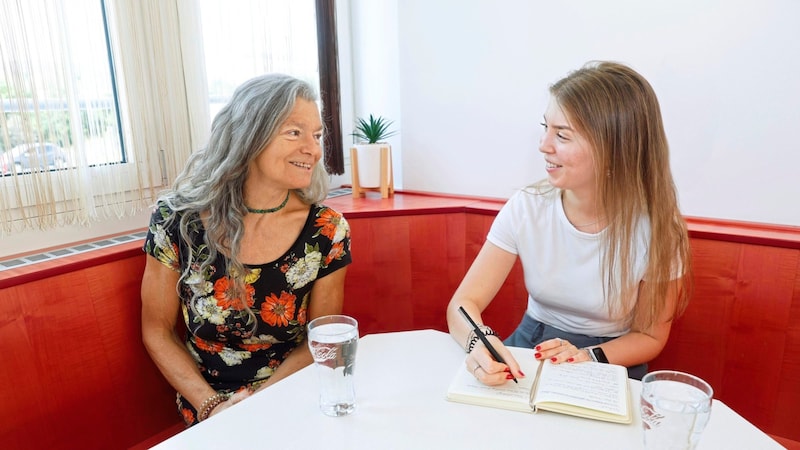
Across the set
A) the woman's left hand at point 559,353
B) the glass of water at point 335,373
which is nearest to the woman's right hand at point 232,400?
the glass of water at point 335,373

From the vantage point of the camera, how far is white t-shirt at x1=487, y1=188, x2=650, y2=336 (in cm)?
139

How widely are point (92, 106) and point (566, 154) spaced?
1.41 m

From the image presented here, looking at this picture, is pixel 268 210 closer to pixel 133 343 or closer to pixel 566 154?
pixel 133 343

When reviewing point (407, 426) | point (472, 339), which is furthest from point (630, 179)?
point (407, 426)

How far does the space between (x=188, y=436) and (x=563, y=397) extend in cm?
64

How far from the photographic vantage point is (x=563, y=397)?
0.92 m

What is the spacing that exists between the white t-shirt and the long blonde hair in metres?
0.03

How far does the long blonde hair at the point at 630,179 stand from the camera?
4.36 ft

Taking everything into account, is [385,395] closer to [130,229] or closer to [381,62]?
[130,229]

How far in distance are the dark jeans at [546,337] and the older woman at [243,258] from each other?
1.81 ft

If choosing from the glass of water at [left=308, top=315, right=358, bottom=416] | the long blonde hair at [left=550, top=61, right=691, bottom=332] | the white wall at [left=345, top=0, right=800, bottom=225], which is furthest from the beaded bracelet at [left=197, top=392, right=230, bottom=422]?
the white wall at [left=345, top=0, right=800, bottom=225]

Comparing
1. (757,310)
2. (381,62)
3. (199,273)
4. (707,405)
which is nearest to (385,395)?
(707,405)

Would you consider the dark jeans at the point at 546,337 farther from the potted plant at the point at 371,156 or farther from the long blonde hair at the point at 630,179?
the potted plant at the point at 371,156

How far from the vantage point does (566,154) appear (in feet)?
4.47
